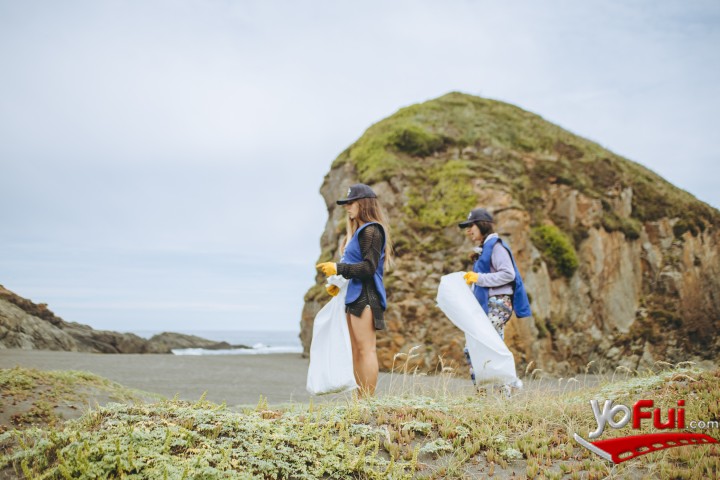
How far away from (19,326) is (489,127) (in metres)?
14.9

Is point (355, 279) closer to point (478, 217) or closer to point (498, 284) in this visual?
point (498, 284)

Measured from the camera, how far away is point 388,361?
13.2 meters

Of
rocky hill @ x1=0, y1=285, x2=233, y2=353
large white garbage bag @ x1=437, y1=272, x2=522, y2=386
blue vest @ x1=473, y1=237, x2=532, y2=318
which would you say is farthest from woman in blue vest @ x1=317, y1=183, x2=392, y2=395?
rocky hill @ x1=0, y1=285, x2=233, y2=353

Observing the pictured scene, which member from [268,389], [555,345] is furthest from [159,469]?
[555,345]

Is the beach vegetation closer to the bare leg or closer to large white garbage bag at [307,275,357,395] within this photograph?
large white garbage bag at [307,275,357,395]

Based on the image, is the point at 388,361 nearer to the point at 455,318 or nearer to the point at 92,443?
the point at 455,318

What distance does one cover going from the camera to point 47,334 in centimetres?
1575

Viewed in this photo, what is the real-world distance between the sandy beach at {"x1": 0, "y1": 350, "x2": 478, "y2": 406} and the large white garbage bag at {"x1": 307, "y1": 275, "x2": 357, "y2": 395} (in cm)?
278

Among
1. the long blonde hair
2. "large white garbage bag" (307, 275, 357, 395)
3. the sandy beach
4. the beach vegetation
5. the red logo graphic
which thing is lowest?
the sandy beach

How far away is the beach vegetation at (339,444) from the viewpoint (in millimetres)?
3830

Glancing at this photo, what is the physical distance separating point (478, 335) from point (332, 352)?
184cm

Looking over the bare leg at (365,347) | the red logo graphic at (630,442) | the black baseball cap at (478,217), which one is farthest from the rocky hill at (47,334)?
the red logo graphic at (630,442)

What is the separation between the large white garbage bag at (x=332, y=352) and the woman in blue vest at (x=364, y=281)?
125mm

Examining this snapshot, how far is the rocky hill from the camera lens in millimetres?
14719
